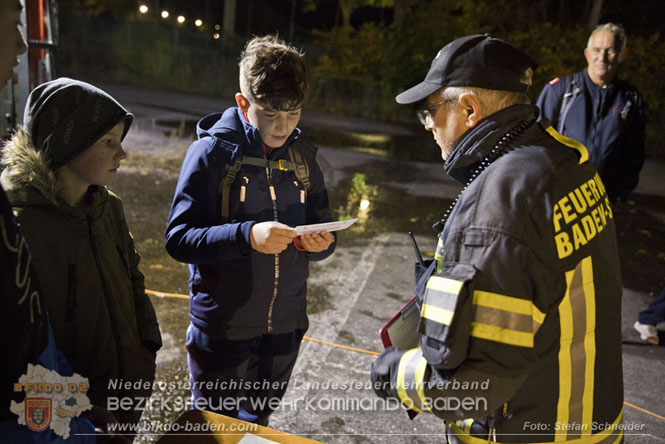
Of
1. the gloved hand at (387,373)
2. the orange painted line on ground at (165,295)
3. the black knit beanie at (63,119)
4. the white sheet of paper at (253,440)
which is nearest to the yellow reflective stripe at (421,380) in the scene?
the gloved hand at (387,373)

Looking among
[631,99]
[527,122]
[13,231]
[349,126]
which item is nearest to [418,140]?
[349,126]

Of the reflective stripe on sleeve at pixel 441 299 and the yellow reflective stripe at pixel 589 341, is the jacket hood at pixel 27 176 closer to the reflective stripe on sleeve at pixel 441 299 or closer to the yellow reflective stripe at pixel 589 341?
the reflective stripe on sleeve at pixel 441 299

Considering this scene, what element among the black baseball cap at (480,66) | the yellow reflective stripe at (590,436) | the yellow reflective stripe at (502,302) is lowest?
the yellow reflective stripe at (590,436)

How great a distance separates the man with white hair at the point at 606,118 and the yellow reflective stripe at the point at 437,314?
141 inches

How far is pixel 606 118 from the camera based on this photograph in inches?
177

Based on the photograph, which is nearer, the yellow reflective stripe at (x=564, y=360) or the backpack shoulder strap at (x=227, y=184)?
the yellow reflective stripe at (x=564, y=360)

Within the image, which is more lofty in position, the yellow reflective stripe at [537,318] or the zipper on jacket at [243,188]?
the zipper on jacket at [243,188]

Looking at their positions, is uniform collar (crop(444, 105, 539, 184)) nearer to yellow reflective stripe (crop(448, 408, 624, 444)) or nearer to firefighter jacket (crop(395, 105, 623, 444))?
firefighter jacket (crop(395, 105, 623, 444))

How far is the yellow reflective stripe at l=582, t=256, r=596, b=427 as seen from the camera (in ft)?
5.13

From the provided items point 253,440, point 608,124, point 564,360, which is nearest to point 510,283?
point 564,360

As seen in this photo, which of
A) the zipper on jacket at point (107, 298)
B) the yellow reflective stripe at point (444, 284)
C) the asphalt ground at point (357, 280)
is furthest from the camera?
the asphalt ground at point (357, 280)

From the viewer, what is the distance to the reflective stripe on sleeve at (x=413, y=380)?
61.4 inches

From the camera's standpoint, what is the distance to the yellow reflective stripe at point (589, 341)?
5.13 feet

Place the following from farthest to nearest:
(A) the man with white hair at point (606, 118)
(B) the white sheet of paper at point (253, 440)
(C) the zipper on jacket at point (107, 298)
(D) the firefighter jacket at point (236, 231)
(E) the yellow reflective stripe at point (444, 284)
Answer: (A) the man with white hair at point (606, 118), (D) the firefighter jacket at point (236, 231), (C) the zipper on jacket at point (107, 298), (B) the white sheet of paper at point (253, 440), (E) the yellow reflective stripe at point (444, 284)
